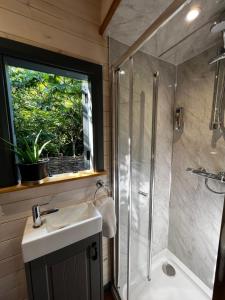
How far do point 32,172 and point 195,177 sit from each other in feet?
5.02

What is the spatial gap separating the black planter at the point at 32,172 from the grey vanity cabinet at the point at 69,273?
450 mm

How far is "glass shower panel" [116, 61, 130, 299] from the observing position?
4.02ft

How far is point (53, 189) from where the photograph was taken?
3.45 ft

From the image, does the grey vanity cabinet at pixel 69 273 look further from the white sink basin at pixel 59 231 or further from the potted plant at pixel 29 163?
the potted plant at pixel 29 163

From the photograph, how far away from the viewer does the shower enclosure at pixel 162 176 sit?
1.29m

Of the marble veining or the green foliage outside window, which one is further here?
the green foliage outside window

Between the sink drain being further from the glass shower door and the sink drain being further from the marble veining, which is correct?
the marble veining

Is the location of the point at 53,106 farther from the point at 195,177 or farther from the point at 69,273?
the point at 195,177

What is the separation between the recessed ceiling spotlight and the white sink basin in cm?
150

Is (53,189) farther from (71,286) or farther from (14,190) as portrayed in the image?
(71,286)

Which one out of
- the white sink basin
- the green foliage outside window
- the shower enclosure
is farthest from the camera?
the shower enclosure

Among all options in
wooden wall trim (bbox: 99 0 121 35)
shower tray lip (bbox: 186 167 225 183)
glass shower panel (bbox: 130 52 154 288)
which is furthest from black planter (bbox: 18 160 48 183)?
shower tray lip (bbox: 186 167 225 183)

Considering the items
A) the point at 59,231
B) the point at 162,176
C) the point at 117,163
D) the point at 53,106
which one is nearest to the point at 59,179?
the point at 59,231

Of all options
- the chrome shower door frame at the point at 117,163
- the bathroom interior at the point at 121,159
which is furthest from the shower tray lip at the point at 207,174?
the chrome shower door frame at the point at 117,163
